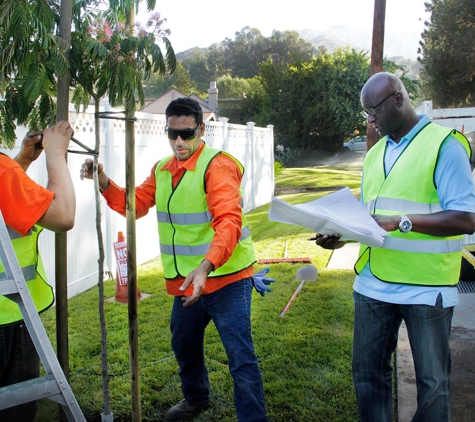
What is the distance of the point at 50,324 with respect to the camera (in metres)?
5.97

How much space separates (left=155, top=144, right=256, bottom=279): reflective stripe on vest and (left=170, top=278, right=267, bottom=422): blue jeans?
0.15 meters

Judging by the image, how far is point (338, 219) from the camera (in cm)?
274

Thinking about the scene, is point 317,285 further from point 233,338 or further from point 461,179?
point 461,179

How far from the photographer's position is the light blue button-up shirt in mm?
2664

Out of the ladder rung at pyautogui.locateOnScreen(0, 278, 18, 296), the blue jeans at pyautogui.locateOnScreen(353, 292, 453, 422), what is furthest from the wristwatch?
the ladder rung at pyautogui.locateOnScreen(0, 278, 18, 296)

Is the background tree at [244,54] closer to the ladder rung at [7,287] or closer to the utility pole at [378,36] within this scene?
the utility pole at [378,36]

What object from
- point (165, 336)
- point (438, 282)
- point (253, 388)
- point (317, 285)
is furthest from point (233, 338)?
point (317, 285)

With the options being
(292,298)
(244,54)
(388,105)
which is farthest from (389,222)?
(244,54)

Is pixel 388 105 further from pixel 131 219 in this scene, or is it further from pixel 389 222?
pixel 131 219

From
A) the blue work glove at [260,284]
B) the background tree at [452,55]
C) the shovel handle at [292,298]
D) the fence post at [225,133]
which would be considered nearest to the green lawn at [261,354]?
the shovel handle at [292,298]

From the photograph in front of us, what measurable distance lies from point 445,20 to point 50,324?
41.5 metres

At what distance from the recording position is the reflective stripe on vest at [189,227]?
330 centimetres

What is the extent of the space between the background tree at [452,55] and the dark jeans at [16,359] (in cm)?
4129

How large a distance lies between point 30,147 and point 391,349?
2.09 meters
